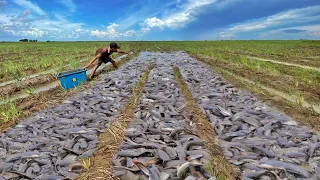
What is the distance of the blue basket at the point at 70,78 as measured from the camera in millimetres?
10294

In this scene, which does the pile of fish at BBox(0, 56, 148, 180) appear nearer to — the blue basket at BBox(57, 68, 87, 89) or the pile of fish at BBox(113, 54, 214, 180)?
the pile of fish at BBox(113, 54, 214, 180)

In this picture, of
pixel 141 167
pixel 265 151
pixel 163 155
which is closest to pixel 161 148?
pixel 163 155

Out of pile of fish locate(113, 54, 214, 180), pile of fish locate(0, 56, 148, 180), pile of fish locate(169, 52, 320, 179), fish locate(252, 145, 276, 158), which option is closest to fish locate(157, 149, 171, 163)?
pile of fish locate(113, 54, 214, 180)

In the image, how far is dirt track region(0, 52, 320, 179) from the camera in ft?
13.4

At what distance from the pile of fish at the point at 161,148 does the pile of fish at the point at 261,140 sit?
562 millimetres

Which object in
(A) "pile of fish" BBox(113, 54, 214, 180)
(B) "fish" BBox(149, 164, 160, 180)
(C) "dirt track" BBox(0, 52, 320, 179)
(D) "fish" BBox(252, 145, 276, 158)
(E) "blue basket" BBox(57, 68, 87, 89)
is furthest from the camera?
(E) "blue basket" BBox(57, 68, 87, 89)

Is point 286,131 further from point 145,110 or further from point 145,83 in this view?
point 145,83

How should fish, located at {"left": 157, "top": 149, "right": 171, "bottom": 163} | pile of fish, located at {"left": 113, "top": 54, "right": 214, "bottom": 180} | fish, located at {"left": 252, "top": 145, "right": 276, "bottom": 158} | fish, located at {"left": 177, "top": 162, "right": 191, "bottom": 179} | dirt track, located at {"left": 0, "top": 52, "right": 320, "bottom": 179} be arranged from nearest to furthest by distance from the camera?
fish, located at {"left": 177, "top": 162, "right": 191, "bottom": 179}
pile of fish, located at {"left": 113, "top": 54, "right": 214, "bottom": 180}
dirt track, located at {"left": 0, "top": 52, "right": 320, "bottom": 179}
fish, located at {"left": 157, "top": 149, "right": 171, "bottom": 163}
fish, located at {"left": 252, "top": 145, "right": 276, "bottom": 158}

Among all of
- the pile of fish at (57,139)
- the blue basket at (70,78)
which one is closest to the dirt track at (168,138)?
the pile of fish at (57,139)

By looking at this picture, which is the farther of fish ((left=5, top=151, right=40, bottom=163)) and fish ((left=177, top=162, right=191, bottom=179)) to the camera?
fish ((left=5, top=151, right=40, bottom=163))

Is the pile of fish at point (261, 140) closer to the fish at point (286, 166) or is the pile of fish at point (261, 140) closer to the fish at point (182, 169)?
the fish at point (286, 166)

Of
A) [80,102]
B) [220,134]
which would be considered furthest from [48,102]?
[220,134]

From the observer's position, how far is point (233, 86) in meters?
9.79

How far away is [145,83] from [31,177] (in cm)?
688
